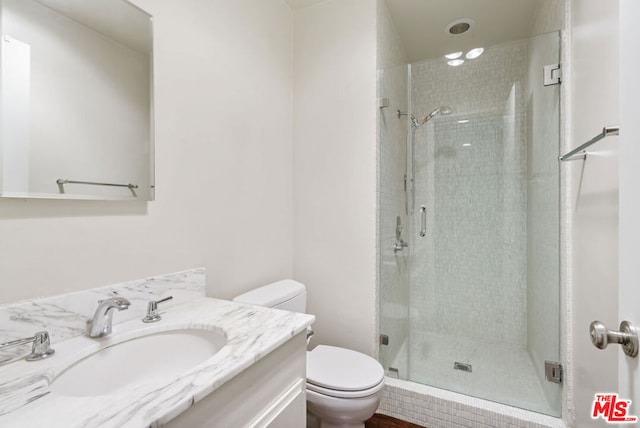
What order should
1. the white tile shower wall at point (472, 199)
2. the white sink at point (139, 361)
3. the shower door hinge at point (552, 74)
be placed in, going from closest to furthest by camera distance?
the white sink at point (139, 361) → the shower door hinge at point (552, 74) → the white tile shower wall at point (472, 199)

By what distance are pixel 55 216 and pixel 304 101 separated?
1548 millimetres

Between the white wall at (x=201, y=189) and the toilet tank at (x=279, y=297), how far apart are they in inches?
4.4

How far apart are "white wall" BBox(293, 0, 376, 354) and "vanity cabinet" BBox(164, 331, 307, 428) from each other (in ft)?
2.88

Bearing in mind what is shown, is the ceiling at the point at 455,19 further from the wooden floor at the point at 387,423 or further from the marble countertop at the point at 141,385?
the wooden floor at the point at 387,423

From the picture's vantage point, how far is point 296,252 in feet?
6.93

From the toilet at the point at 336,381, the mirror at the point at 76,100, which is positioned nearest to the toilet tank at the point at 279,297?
the toilet at the point at 336,381

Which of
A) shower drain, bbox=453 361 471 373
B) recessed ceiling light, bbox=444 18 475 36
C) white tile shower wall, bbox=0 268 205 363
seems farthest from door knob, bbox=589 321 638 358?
recessed ceiling light, bbox=444 18 475 36

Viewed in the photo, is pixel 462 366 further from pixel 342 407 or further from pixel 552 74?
pixel 552 74

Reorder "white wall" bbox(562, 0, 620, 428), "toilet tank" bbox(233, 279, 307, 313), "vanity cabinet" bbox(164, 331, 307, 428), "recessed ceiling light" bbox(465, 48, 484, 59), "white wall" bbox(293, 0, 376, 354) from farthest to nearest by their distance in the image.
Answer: "recessed ceiling light" bbox(465, 48, 484, 59)
"white wall" bbox(293, 0, 376, 354)
"toilet tank" bbox(233, 279, 307, 313)
"white wall" bbox(562, 0, 620, 428)
"vanity cabinet" bbox(164, 331, 307, 428)

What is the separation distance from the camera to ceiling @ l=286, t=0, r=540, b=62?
80.4 inches

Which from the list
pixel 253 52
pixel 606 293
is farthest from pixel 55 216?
pixel 606 293

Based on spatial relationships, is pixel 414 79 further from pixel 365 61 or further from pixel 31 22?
pixel 31 22

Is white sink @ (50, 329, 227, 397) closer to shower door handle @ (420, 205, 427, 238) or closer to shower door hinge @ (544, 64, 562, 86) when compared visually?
shower door handle @ (420, 205, 427, 238)

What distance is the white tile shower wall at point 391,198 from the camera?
1.93m
